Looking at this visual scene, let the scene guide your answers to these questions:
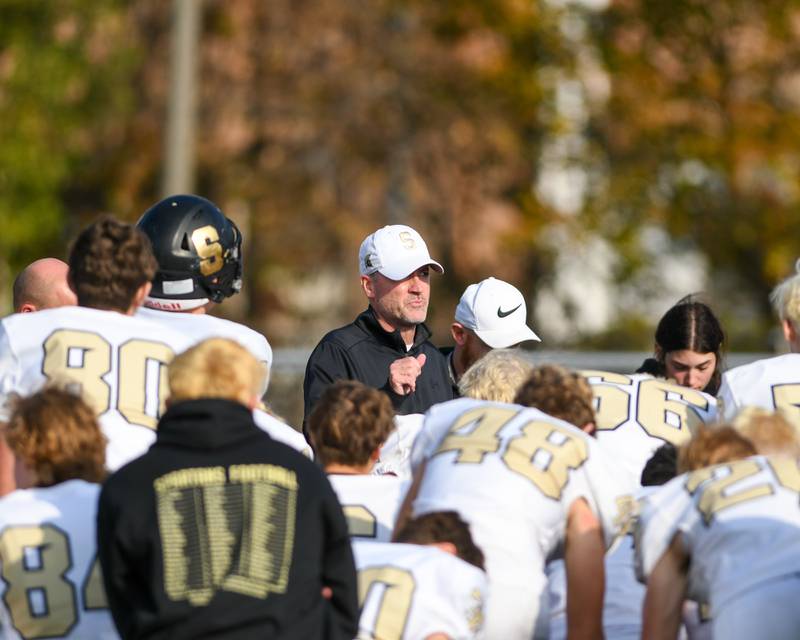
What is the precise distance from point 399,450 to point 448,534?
1394 millimetres

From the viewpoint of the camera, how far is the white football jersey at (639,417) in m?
6.31

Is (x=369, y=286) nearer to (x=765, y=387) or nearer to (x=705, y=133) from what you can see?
(x=765, y=387)

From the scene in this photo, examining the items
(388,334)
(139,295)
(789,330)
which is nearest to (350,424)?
(139,295)

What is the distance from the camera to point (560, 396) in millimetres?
5535

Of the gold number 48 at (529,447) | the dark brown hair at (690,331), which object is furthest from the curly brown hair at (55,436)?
the dark brown hair at (690,331)

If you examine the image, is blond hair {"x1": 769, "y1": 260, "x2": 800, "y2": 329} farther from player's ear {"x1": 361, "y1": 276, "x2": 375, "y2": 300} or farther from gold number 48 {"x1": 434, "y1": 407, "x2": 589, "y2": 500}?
player's ear {"x1": 361, "y1": 276, "x2": 375, "y2": 300}

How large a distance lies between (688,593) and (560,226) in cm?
1505

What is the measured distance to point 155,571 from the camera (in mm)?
4406

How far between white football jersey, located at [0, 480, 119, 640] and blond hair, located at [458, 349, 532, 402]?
5.78ft

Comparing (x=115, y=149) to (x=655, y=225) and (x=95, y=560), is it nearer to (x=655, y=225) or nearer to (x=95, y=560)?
(x=655, y=225)

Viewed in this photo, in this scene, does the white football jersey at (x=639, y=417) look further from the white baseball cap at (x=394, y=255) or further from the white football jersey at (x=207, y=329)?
the white football jersey at (x=207, y=329)

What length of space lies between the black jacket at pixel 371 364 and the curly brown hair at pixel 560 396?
149 cm

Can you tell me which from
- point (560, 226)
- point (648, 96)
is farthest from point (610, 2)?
point (560, 226)

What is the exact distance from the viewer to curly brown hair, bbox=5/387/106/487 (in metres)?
4.84
